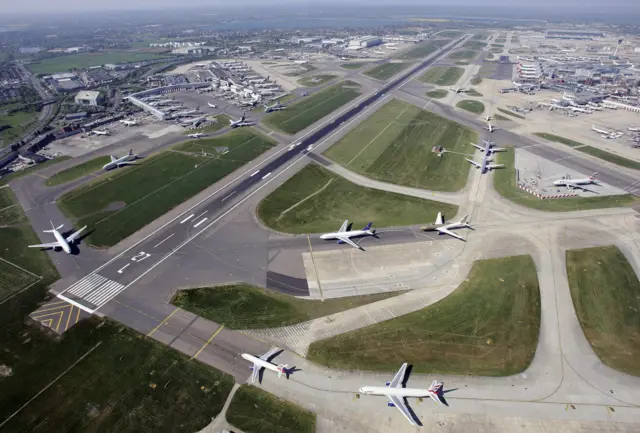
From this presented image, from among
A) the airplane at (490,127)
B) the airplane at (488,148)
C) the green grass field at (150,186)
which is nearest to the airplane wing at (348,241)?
the green grass field at (150,186)

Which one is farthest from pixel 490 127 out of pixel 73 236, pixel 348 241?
pixel 73 236

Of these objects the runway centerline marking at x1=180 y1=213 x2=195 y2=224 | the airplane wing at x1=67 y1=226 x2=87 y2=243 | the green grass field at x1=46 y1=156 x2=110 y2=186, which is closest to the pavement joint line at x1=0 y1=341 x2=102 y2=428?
the airplane wing at x1=67 y1=226 x2=87 y2=243

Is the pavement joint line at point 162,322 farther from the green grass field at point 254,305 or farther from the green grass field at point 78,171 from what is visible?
the green grass field at point 78,171

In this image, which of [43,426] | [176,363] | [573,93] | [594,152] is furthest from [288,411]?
[573,93]

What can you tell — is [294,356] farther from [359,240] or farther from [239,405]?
[359,240]

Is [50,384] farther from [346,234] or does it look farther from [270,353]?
[346,234]
